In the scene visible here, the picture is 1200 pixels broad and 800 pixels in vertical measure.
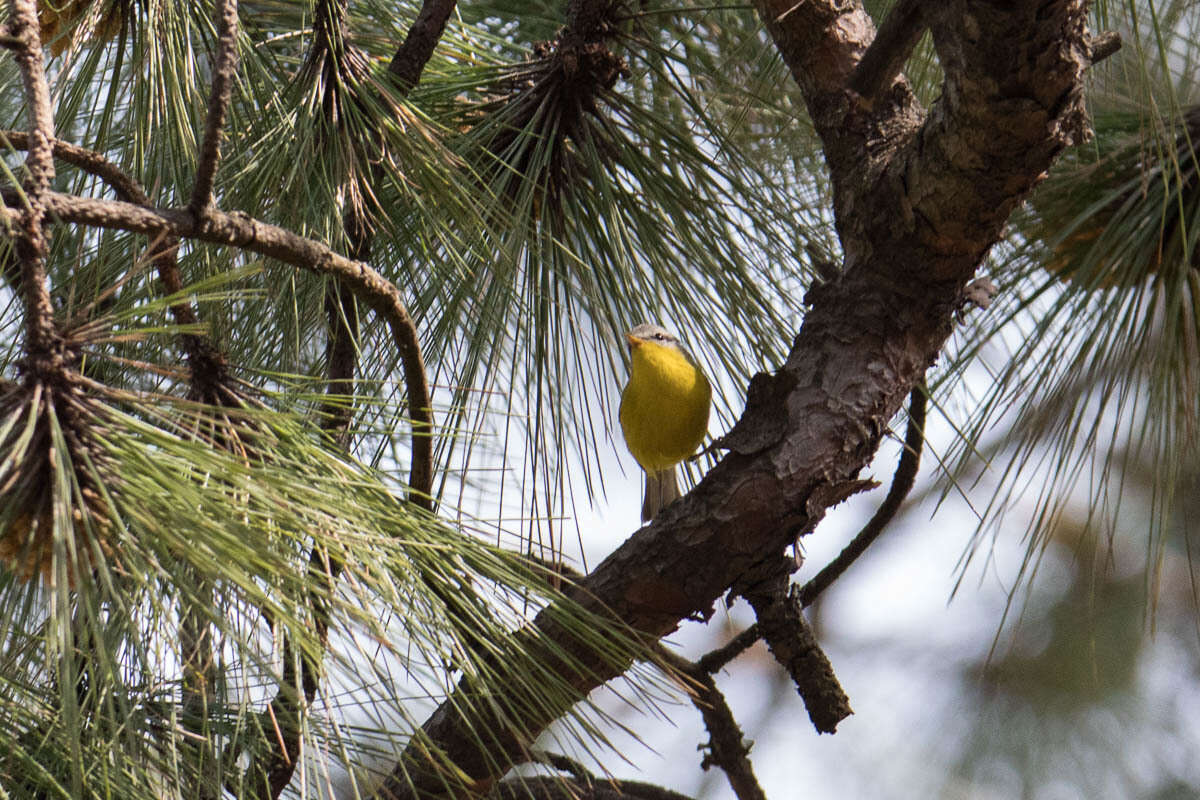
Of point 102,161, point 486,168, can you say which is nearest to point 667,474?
point 486,168

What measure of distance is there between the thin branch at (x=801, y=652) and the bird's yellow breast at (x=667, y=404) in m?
0.55

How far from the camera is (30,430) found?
0.58 m

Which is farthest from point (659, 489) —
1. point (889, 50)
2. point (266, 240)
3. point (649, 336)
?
point (266, 240)

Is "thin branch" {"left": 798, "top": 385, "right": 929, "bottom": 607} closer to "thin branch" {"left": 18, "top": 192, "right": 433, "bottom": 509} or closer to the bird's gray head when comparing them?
the bird's gray head

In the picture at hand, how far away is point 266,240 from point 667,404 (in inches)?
38.9

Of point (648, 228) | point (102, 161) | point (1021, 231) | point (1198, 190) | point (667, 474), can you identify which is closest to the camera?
point (102, 161)

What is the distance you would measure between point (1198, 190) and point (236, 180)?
990 millimetres

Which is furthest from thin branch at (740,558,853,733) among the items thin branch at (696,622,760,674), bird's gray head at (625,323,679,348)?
bird's gray head at (625,323,679,348)

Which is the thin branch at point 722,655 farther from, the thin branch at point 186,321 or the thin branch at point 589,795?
the thin branch at point 186,321

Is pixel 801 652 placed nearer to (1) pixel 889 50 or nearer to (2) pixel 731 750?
(2) pixel 731 750

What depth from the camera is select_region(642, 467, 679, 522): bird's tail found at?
6.19 feet

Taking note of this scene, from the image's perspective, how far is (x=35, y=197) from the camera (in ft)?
1.87

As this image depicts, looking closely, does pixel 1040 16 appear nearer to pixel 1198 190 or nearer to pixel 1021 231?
pixel 1198 190

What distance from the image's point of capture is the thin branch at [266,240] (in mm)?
607
